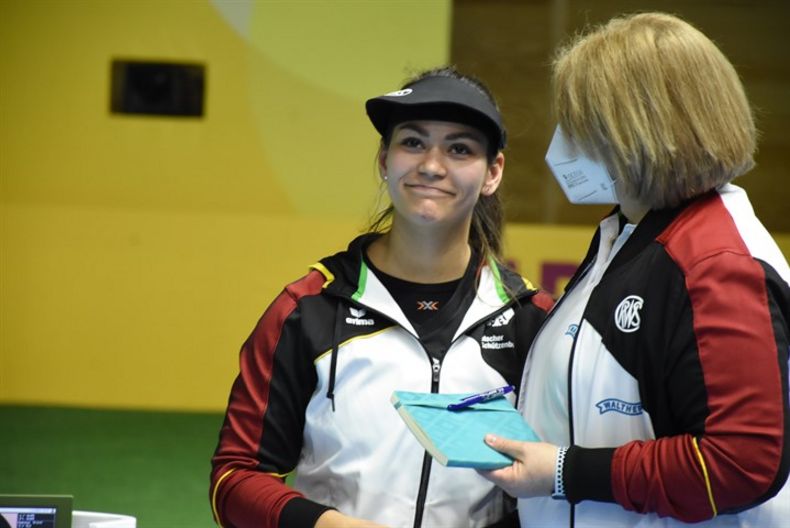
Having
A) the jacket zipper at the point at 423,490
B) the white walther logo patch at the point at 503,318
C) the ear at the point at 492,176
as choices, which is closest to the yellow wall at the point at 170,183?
the ear at the point at 492,176

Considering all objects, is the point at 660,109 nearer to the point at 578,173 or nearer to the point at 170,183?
the point at 578,173

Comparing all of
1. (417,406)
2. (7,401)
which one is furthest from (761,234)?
(7,401)

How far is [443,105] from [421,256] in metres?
0.28

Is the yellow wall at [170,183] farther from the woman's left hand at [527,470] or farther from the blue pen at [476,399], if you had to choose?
the woman's left hand at [527,470]

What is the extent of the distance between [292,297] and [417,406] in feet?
1.45

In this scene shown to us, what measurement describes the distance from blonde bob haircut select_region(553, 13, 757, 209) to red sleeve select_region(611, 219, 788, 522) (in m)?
0.13

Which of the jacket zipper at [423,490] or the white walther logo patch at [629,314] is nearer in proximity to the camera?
the white walther logo patch at [629,314]

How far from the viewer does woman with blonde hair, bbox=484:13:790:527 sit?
57.4 inches

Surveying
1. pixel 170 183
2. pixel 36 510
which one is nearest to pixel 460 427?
pixel 36 510

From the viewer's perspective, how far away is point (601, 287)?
1655mm

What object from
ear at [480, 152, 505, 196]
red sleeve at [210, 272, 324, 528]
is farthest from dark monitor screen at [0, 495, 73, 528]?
ear at [480, 152, 505, 196]

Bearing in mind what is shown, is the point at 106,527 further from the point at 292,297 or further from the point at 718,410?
the point at 718,410

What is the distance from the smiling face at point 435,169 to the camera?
1.99 meters

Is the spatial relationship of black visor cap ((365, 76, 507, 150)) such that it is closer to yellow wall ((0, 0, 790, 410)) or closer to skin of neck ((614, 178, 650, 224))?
skin of neck ((614, 178, 650, 224))
